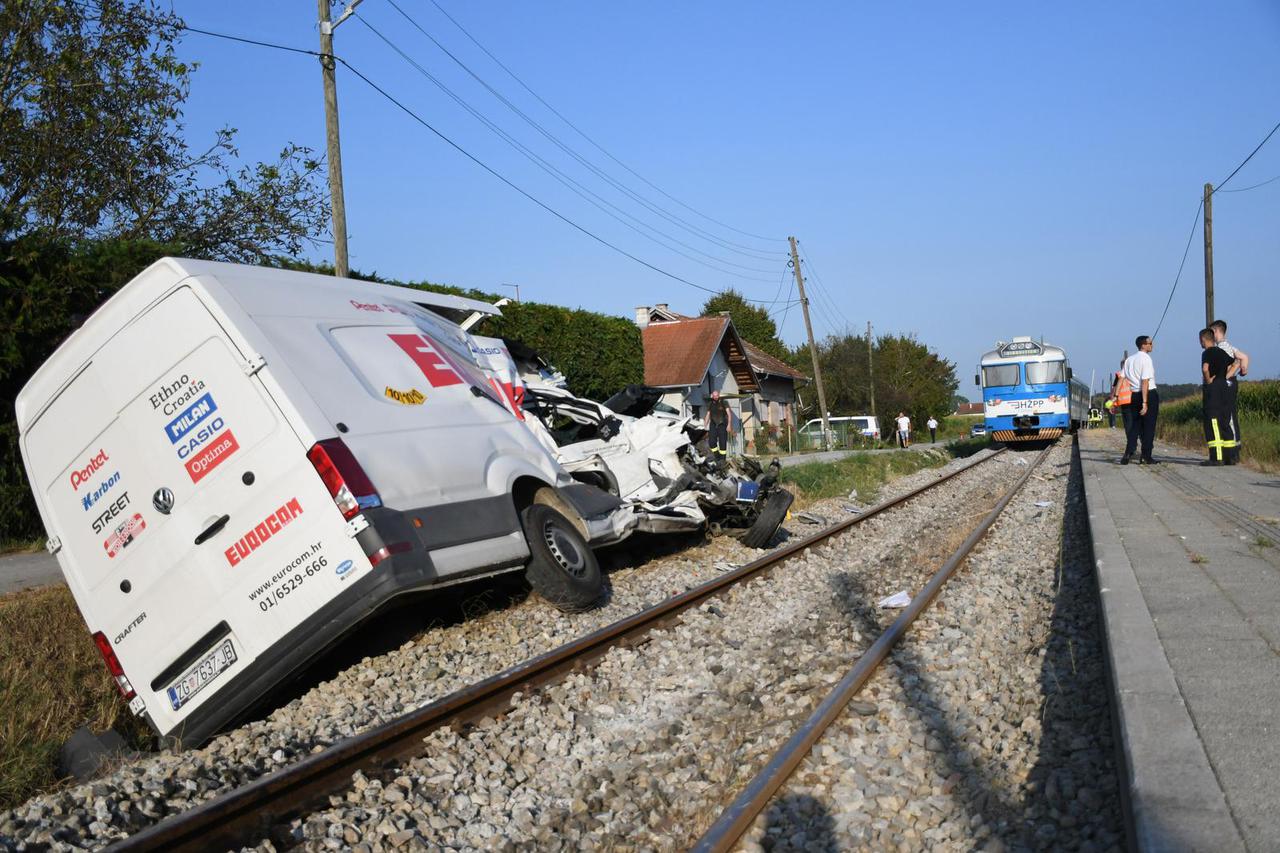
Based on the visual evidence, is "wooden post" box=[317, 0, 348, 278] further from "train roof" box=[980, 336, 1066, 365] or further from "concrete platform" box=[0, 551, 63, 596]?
"train roof" box=[980, 336, 1066, 365]

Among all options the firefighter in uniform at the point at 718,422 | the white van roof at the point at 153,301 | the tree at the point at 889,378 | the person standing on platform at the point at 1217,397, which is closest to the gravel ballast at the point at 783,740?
the white van roof at the point at 153,301

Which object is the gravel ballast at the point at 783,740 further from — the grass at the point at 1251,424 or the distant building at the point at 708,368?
the distant building at the point at 708,368

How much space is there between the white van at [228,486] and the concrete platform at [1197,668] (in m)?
3.56

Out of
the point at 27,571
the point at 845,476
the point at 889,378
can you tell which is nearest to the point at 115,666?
the point at 27,571

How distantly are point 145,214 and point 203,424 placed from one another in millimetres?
11997

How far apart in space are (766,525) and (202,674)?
22.1ft

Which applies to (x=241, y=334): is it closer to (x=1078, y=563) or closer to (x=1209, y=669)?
(x=1209, y=669)

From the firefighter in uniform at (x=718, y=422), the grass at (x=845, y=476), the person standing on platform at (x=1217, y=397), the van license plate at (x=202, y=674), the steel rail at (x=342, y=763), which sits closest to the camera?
the steel rail at (x=342, y=763)

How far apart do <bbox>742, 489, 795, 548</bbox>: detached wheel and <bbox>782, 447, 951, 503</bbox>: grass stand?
5447mm

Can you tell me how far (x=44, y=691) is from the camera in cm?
587

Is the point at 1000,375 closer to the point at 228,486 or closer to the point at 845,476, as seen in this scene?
the point at 845,476

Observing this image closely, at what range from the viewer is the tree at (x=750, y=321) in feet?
Result: 236

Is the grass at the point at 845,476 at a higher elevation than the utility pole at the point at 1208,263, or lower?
lower

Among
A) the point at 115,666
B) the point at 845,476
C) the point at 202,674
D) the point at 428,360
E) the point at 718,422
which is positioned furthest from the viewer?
the point at 845,476
